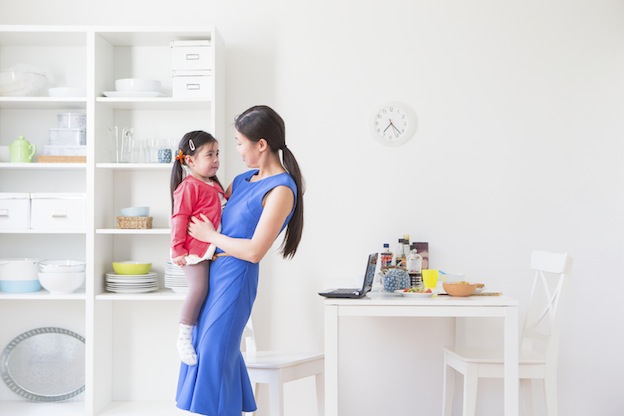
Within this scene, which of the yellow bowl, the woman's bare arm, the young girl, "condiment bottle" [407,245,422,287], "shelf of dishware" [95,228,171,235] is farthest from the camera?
the yellow bowl

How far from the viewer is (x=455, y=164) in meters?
4.10

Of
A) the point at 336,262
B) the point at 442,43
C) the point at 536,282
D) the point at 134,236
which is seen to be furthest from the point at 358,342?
the point at 442,43

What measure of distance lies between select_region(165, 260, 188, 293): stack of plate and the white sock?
1.17 metres

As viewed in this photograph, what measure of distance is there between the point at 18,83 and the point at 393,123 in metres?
1.93

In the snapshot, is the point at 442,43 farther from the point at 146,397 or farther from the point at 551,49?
the point at 146,397

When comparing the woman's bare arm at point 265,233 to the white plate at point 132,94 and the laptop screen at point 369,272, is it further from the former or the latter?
the white plate at point 132,94

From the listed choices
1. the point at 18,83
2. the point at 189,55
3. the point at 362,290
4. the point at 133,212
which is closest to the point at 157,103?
the point at 189,55

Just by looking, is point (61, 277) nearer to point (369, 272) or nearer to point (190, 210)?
point (190, 210)

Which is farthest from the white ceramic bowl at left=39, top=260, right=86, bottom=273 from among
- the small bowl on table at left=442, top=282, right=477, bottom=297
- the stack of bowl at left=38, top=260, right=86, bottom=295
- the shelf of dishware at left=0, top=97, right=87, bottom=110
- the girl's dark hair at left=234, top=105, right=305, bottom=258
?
the small bowl on table at left=442, top=282, right=477, bottom=297

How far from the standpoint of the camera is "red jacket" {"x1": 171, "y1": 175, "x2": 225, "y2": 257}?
2678 mm

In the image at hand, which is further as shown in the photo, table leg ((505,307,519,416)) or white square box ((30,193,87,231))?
white square box ((30,193,87,231))

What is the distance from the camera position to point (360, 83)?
4.11 metres

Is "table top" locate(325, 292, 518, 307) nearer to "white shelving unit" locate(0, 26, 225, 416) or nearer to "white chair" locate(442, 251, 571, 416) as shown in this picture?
"white chair" locate(442, 251, 571, 416)

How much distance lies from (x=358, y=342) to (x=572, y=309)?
1148 millimetres
